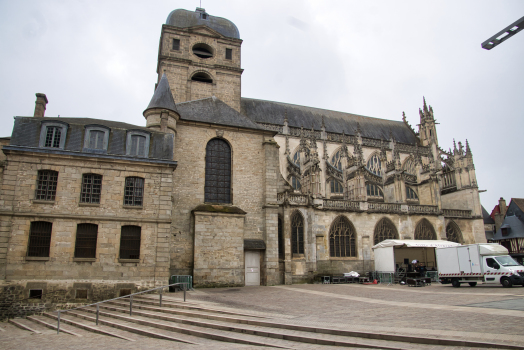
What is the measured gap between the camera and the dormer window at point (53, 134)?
46.4 feet

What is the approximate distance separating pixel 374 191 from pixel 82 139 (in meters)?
23.0

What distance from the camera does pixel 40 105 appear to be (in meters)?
17.6

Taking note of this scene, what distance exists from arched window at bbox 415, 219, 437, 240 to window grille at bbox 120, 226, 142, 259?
1959 cm

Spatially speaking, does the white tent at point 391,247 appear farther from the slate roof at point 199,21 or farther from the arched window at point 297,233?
the slate roof at point 199,21

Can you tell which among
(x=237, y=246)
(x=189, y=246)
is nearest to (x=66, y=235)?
(x=189, y=246)

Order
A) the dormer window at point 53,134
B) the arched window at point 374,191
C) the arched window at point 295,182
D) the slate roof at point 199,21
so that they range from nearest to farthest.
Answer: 1. the dormer window at point 53,134
2. the slate roof at point 199,21
3. the arched window at point 295,182
4. the arched window at point 374,191

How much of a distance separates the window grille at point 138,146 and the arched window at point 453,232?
23295 millimetres

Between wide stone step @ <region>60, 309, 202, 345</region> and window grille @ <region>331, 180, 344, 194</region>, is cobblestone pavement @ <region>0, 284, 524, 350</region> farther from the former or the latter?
window grille @ <region>331, 180, 344, 194</region>

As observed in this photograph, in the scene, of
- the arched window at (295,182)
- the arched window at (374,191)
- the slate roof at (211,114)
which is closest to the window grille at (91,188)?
the slate roof at (211,114)

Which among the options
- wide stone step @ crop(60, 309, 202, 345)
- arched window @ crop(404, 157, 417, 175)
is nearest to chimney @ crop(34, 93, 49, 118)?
wide stone step @ crop(60, 309, 202, 345)

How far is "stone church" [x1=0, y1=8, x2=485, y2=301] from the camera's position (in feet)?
44.0

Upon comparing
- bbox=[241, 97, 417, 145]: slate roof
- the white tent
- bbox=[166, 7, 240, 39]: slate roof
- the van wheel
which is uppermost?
bbox=[166, 7, 240, 39]: slate roof

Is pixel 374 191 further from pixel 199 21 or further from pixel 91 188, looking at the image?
pixel 91 188

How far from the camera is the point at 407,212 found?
24.8 meters
